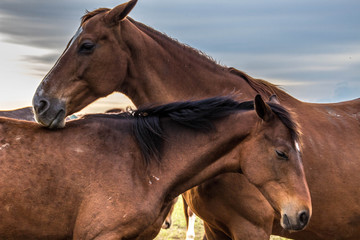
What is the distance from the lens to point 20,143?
5277 mm

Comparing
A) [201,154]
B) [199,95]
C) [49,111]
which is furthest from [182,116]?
[49,111]

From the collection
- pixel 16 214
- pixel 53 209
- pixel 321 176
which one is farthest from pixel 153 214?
pixel 321 176

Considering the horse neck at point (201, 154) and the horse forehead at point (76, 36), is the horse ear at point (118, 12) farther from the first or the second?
the horse neck at point (201, 154)

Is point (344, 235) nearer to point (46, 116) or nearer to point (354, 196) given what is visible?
point (354, 196)

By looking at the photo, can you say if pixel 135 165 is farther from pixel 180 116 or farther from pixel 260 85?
pixel 260 85

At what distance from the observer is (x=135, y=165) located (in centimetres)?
534

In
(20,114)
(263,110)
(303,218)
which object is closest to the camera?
(303,218)

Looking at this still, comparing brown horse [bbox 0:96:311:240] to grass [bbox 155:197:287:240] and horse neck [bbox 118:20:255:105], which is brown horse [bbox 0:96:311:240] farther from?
grass [bbox 155:197:287:240]

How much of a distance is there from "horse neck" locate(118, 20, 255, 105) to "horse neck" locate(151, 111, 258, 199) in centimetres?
61

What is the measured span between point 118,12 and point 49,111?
122 centimetres

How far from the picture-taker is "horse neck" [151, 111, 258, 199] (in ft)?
17.7

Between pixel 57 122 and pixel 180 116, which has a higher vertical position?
pixel 180 116

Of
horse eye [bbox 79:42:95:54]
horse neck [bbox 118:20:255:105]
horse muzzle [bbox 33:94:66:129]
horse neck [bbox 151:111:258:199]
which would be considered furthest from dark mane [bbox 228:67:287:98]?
horse muzzle [bbox 33:94:66:129]

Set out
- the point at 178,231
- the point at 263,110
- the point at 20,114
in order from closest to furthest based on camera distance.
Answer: the point at 263,110
the point at 20,114
the point at 178,231
